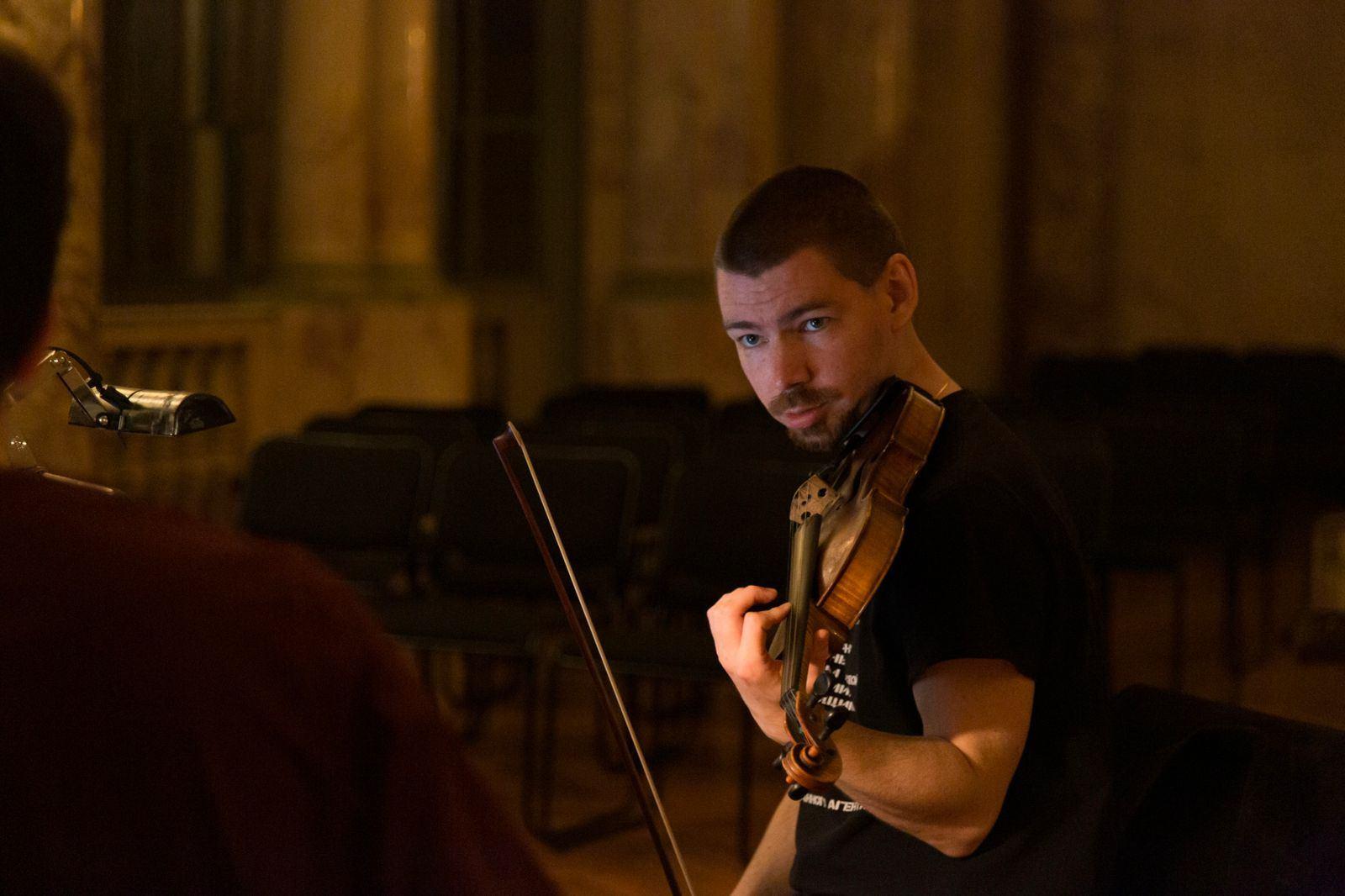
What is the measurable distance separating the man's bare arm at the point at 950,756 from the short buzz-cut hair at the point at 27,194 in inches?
35.5

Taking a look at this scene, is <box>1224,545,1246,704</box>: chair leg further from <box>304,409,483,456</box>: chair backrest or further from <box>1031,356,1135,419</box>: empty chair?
<box>304,409,483,456</box>: chair backrest

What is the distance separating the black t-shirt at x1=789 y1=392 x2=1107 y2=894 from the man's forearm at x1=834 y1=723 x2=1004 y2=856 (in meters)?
0.08

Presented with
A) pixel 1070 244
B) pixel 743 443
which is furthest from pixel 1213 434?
pixel 1070 244

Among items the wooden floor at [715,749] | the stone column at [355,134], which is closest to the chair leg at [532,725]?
the wooden floor at [715,749]

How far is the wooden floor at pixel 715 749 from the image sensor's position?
13.6 feet

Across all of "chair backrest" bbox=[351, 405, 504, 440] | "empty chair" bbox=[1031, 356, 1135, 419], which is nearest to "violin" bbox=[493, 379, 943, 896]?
"chair backrest" bbox=[351, 405, 504, 440]

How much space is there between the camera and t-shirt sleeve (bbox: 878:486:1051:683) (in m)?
1.53

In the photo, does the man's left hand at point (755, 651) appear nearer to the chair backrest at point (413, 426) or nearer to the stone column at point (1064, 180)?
the chair backrest at point (413, 426)

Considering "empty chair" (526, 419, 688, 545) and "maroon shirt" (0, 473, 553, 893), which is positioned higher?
"maroon shirt" (0, 473, 553, 893)

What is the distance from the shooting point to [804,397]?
1.69 m

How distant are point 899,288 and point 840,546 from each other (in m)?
0.34

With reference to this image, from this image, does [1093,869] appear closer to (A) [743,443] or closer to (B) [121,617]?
(B) [121,617]

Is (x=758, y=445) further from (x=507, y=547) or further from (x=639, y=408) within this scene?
(x=639, y=408)

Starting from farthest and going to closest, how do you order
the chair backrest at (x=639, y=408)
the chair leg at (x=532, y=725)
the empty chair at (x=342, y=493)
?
the chair backrest at (x=639, y=408) → the empty chair at (x=342, y=493) → the chair leg at (x=532, y=725)
